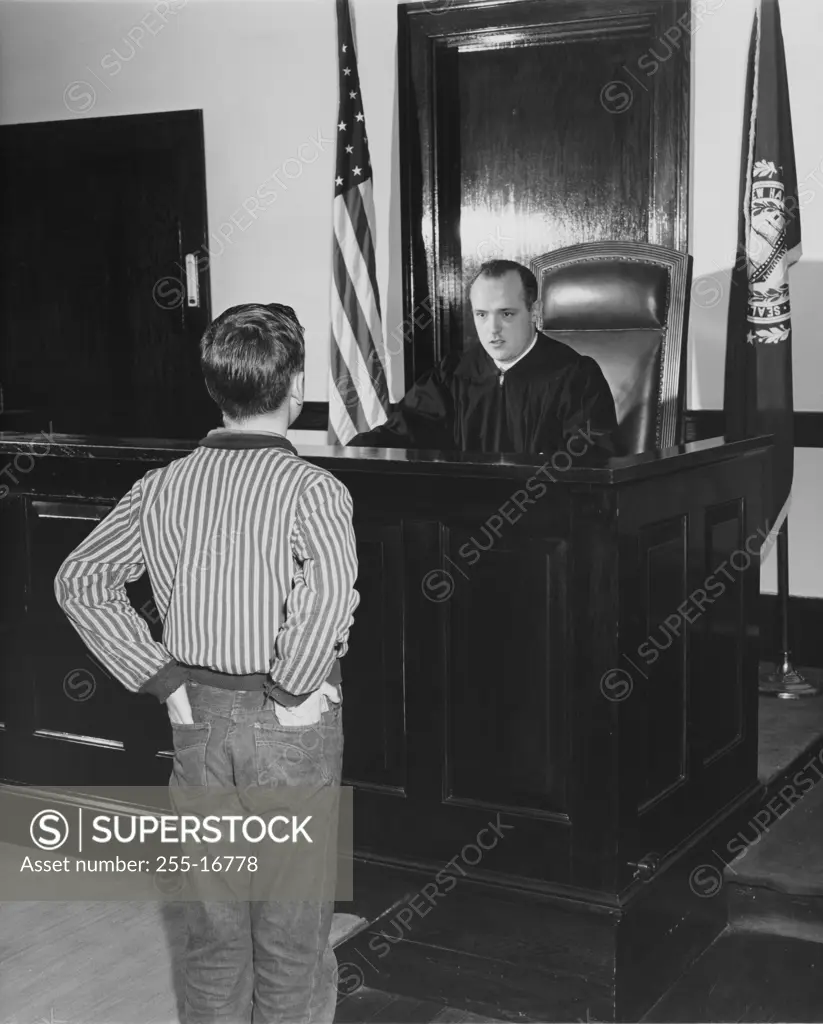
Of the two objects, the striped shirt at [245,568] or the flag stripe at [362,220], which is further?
the flag stripe at [362,220]

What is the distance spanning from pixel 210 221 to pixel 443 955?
3860 mm

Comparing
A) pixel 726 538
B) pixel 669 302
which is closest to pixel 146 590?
pixel 726 538

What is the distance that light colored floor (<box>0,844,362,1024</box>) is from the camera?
2.27 m

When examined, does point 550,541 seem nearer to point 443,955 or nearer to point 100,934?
point 443,955

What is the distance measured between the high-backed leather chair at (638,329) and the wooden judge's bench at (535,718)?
3.05 ft

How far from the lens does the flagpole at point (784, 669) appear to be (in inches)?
155

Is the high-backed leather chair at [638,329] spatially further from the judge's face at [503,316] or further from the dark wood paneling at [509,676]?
the dark wood paneling at [509,676]

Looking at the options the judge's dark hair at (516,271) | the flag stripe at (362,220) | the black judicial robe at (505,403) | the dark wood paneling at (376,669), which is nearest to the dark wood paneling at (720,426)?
the black judicial robe at (505,403)

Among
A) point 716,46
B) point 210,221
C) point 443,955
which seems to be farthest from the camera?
point 210,221

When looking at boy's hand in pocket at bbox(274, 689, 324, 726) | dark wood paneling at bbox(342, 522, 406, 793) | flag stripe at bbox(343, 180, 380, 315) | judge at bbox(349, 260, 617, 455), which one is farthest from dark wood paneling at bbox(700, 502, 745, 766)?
flag stripe at bbox(343, 180, 380, 315)

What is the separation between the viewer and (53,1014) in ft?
7.40

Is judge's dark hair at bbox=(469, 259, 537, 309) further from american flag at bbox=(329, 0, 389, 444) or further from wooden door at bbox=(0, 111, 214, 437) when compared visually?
wooden door at bbox=(0, 111, 214, 437)

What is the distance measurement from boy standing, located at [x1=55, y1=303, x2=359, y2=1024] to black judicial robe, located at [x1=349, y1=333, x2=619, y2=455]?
1722 mm

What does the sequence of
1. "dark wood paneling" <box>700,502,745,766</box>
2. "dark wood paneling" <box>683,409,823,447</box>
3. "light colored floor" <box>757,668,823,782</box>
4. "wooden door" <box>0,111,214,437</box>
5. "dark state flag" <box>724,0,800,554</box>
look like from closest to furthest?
"dark wood paneling" <box>700,502,745,766</box>
"light colored floor" <box>757,668,823,782</box>
"dark state flag" <box>724,0,800,554</box>
"dark wood paneling" <box>683,409,823,447</box>
"wooden door" <box>0,111,214,437</box>
